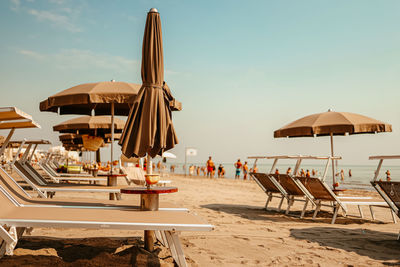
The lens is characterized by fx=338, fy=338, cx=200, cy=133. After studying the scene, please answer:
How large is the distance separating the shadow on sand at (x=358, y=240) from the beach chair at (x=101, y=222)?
2.50m

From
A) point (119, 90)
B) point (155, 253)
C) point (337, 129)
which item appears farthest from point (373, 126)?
point (155, 253)

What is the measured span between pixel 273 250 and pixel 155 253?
1513mm

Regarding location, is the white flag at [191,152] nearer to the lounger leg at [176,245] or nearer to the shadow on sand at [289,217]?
the shadow on sand at [289,217]

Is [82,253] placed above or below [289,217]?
above

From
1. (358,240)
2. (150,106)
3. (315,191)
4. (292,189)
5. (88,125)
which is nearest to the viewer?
(150,106)

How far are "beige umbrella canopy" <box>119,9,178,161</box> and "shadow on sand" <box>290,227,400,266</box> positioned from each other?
279cm

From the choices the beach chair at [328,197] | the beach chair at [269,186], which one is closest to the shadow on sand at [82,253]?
the beach chair at [328,197]

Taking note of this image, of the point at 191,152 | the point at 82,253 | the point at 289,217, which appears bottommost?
the point at 289,217

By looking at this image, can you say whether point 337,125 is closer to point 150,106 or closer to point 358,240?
point 358,240

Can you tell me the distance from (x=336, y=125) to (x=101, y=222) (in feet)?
23.1

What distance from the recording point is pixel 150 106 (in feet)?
11.9

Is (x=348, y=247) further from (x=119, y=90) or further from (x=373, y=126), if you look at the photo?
(x=373, y=126)

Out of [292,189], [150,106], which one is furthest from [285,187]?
[150,106]

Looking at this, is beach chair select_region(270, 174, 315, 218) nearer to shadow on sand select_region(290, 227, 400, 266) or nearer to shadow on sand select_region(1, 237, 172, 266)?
shadow on sand select_region(290, 227, 400, 266)
